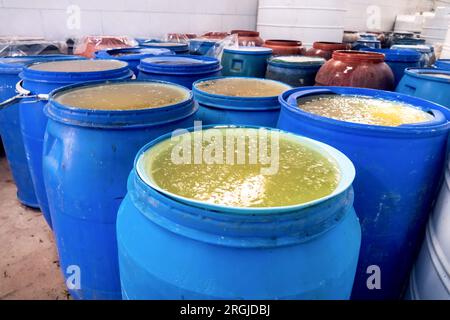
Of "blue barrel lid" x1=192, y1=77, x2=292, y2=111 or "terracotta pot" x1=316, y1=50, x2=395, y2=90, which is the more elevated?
"terracotta pot" x1=316, y1=50, x2=395, y2=90

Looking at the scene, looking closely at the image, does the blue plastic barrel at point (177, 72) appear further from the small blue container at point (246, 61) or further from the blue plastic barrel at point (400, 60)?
the blue plastic barrel at point (400, 60)

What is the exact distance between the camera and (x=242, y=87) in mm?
1894

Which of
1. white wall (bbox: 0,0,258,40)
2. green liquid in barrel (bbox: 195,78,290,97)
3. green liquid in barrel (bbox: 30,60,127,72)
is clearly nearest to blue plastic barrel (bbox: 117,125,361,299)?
green liquid in barrel (bbox: 195,78,290,97)

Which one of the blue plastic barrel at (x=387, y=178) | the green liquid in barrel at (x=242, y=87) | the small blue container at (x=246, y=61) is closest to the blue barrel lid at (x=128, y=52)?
the small blue container at (x=246, y=61)

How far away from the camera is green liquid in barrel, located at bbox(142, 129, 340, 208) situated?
86cm

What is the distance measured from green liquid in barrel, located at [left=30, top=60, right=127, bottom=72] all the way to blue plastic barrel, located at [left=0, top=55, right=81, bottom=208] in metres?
0.18

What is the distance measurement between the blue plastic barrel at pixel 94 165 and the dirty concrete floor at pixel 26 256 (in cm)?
57

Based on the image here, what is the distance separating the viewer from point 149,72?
1987 mm

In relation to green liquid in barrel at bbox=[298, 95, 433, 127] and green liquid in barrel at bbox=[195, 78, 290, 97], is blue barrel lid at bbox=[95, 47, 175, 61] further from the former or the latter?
green liquid in barrel at bbox=[298, 95, 433, 127]

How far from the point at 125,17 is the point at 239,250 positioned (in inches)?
160

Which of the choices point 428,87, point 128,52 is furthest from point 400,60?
point 128,52

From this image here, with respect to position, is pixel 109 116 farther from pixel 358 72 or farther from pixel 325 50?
pixel 325 50

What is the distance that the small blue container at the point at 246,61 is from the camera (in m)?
2.52
